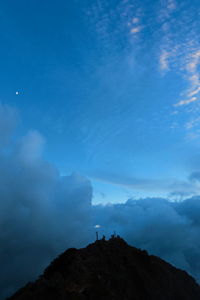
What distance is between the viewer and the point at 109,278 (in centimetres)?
6550

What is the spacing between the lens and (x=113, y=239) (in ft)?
292

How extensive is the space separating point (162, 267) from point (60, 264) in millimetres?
34983

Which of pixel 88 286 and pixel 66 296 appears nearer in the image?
pixel 66 296

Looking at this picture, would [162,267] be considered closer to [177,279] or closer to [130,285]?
[177,279]

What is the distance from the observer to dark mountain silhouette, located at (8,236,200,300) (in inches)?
2064

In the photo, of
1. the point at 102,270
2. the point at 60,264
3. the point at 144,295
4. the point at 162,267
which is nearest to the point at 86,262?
the point at 102,270

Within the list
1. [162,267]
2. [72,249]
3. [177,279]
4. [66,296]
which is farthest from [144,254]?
[66,296]

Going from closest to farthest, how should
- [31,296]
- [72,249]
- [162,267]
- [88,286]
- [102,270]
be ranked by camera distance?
[31,296] < [88,286] < [102,270] < [72,249] < [162,267]

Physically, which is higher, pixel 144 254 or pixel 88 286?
pixel 144 254

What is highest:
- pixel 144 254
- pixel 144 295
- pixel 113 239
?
pixel 113 239

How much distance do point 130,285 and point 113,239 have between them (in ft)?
71.5

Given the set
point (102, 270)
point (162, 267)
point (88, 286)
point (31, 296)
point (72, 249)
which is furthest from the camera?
point (162, 267)

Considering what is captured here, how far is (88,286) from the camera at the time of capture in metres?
56.2

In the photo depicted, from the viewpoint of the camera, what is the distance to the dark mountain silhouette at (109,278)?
5244 centimetres
